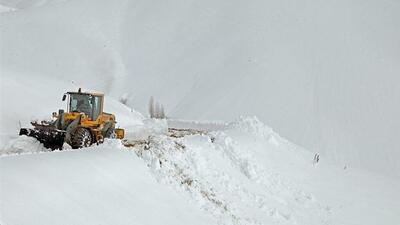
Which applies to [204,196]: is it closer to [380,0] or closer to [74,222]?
[74,222]

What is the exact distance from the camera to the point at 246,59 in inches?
1481

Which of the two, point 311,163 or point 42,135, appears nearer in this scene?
point 42,135

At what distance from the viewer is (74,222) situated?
5.68 m

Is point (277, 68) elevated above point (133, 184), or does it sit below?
above

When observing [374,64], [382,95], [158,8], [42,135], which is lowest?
[42,135]

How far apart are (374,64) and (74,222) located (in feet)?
110

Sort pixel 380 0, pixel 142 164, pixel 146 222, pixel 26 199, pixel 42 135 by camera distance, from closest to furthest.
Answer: pixel 26 199, pixel 146 222, pixel 142 164, pixel 42 135, pixel 380 0

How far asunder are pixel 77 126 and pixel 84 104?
4.37 feet

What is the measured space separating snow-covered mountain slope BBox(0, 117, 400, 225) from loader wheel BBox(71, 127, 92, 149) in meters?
1.23

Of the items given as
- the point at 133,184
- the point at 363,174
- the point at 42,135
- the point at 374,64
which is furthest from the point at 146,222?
the point at 374,64

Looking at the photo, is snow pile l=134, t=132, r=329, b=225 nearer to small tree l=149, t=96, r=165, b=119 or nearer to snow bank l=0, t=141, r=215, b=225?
snow bank l=0, t=141, r=215, b=225

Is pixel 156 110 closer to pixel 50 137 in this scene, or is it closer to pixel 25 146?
pixel 25 146

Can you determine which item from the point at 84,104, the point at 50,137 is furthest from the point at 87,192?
the point at 84,104

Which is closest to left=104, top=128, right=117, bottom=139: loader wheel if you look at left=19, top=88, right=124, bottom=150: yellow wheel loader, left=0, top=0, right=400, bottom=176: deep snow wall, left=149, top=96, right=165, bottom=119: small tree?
left=19, top=88, right=124, bottom=150: yellow wheel loader
